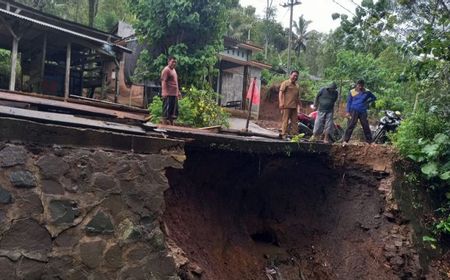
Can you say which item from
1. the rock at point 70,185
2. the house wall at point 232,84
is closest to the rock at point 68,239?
the rock at point 70,185

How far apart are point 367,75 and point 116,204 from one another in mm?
17159

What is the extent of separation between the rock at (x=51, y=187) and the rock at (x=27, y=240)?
0.27 meters

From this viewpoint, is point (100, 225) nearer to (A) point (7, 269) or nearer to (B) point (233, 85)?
(A) point (7, 269)

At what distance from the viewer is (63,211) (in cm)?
388

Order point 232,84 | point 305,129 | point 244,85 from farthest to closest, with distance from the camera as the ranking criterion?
point 232,84 < point 244,85 < point 305,129

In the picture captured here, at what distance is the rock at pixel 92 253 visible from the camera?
3916 mm

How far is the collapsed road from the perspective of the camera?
3.78 meters

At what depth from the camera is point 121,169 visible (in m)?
4.30

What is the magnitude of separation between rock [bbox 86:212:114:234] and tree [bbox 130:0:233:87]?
1062 cm

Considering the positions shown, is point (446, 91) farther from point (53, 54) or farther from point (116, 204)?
point (53, 54)

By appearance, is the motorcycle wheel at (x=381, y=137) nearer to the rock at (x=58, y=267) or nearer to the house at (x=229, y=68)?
the rock at (x=58, y=267)

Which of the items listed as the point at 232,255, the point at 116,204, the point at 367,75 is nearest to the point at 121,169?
the point at 116,204

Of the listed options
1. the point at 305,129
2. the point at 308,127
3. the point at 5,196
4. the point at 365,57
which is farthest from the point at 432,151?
the point at 365,57

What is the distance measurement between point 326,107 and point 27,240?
6.90 metres
